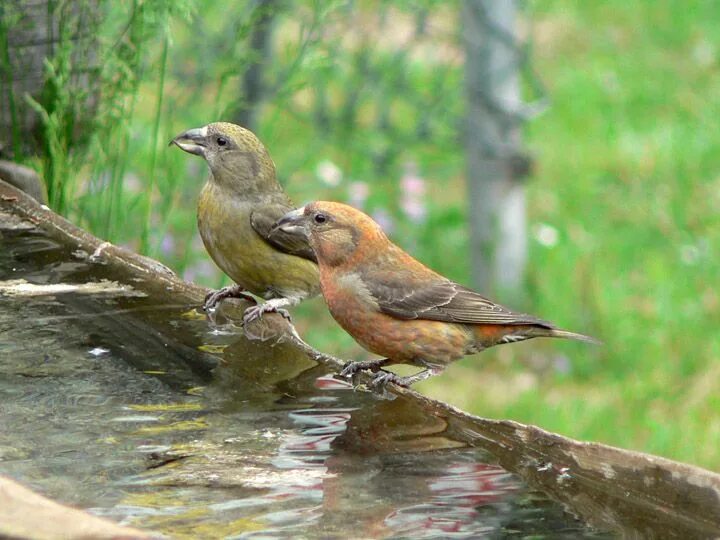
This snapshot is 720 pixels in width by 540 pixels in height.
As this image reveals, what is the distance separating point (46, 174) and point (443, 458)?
248 cm

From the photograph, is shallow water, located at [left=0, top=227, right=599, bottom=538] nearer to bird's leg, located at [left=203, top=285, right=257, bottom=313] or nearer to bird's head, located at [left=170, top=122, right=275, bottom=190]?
bird's leg, located at [left=203, top=285, right=257, bottom=313]

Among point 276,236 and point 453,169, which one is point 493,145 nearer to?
point 453,169

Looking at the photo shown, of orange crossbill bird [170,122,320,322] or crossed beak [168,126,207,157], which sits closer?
orange crossbill bird [170,122,320,322]

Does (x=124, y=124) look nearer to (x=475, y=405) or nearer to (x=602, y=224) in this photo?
(x=475, y=405)

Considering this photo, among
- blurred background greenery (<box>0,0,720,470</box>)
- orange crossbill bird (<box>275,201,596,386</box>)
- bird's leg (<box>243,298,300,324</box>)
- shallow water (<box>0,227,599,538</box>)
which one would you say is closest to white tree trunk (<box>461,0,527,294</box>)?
blurred background greenery (<box>0,0,720,470</box>)

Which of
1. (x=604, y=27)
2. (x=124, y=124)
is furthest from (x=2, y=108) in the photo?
(x=604, y=27)

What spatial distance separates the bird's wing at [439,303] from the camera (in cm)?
432

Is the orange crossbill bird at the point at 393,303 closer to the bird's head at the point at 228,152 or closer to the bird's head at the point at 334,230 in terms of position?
the bird's head at the point at 334,230

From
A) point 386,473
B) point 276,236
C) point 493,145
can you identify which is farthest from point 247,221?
point 493,145

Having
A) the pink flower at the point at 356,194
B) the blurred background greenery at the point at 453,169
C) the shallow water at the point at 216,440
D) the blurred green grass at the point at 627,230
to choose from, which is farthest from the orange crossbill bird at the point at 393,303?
the pink flower at the point at 356,194

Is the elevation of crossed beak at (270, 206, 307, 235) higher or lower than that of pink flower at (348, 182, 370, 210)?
higher

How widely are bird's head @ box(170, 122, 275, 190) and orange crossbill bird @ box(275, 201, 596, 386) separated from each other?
1.87ft

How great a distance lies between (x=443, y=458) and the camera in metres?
3.19

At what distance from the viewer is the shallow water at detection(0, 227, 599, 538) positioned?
281cm
